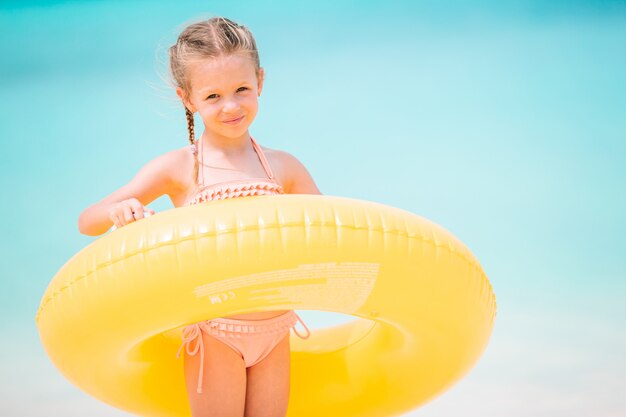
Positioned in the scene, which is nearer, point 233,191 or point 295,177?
point 233,191

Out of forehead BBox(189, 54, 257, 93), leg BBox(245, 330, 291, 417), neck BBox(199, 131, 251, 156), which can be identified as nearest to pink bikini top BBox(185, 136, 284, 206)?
neck BBox(199, 131, 251, 156)

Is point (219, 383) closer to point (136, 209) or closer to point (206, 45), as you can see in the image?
point (136, 209)

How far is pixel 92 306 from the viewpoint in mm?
1866

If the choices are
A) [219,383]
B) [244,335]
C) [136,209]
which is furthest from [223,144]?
[219,383]

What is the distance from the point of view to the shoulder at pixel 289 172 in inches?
90.5

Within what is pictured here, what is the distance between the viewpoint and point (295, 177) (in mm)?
2332

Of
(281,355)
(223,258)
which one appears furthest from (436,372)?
(223,258)

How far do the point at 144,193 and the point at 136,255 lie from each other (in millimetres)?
380

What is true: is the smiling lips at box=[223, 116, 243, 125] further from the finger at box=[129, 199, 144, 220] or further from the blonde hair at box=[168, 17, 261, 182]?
the finger at box=[129, 199, 144, 220]

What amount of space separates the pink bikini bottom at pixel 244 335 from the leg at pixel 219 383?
0.02 metres

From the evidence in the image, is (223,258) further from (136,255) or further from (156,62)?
(156,62)

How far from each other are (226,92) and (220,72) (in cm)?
5

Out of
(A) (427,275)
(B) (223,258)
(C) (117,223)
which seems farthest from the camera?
(C) (117,223)

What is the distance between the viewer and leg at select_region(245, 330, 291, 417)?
220cm
